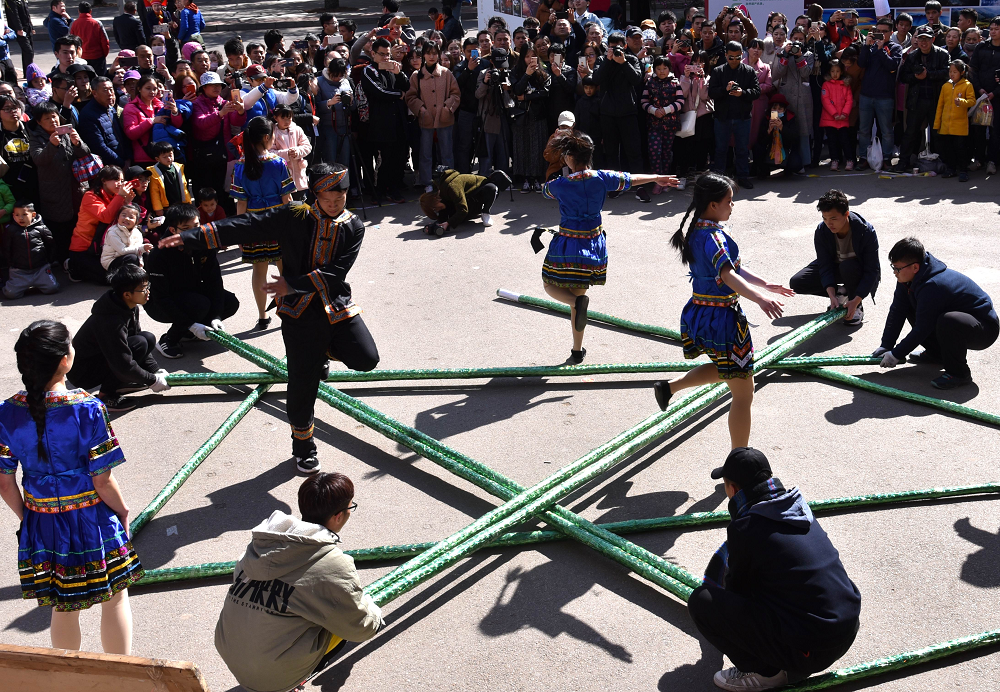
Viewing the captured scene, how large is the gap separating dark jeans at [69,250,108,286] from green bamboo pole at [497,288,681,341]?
13.0 ft

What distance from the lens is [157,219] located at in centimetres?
955

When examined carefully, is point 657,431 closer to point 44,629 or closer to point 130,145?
point 44,629

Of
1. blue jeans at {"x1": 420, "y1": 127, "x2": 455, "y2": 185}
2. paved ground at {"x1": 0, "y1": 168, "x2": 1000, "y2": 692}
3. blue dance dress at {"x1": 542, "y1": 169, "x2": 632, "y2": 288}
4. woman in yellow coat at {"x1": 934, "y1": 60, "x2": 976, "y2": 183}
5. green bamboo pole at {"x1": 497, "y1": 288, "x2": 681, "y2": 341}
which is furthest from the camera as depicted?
blue jeans at {"x1": 420, "y1": 127, "x2": 455, "y2": 185}

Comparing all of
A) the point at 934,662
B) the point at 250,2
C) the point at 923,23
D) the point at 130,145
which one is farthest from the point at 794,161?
the point at 250,2

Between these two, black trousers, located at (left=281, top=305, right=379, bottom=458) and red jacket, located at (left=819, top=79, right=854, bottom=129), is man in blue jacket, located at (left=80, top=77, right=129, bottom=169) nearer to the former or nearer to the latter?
black trousers, located at (left=281, top=305, right=379, bottom=458)

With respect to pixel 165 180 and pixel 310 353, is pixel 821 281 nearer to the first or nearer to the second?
pixel 310 353

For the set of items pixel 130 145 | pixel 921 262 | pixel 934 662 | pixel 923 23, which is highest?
pixel 923 23

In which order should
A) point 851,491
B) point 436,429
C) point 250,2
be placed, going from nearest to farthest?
point 851,491 → point 436,429 → point 250,2

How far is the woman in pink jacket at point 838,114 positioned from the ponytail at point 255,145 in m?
7.37

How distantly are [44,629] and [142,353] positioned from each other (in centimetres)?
270

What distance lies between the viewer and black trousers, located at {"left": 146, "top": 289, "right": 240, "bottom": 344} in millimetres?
7789

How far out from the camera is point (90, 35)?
15.8 m

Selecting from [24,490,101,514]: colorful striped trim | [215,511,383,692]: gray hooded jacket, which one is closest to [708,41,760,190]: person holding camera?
[215,511,383,692]: gray hooded jacket

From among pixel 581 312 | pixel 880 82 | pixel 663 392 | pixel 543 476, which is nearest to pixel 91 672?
pixel 543 476
